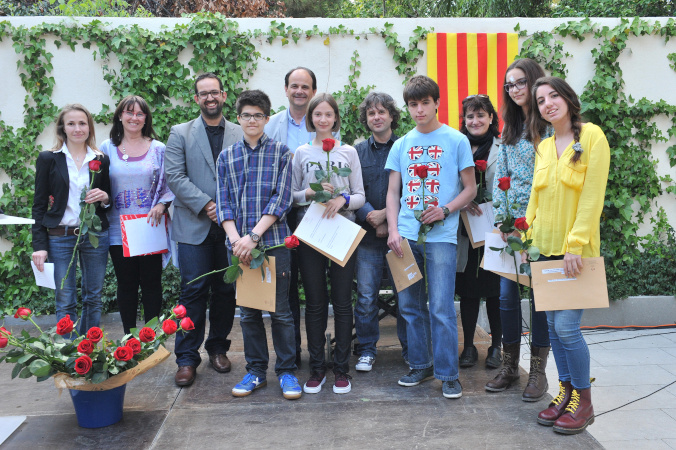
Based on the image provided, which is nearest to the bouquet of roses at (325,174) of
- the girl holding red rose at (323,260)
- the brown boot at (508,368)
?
the girl holding red rose at (323,260)

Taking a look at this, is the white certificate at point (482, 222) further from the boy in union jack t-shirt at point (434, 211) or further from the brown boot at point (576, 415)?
the brown boot at point (576, 415)

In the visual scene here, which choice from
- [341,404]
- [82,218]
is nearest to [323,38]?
[82,218]

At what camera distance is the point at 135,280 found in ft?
11.7

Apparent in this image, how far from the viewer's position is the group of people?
2951 millimetres

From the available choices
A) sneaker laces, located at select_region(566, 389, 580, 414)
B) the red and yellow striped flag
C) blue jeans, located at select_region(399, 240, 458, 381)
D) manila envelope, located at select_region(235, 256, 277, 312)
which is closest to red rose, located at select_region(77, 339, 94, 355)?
manila envelope, located at select_region(235, 256, 277, 312)

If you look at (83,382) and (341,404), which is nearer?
(83,382)

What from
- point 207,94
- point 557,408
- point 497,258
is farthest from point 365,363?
point 207,94

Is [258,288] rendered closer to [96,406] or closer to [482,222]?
[96,406]

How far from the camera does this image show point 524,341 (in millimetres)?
4625

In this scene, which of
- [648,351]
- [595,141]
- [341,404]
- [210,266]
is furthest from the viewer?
[648,351]

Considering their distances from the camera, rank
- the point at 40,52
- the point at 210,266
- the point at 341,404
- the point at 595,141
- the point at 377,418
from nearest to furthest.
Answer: the point at 595,141 → the point at 377,418 → the point at 341,404 → the point at 210,266 → the point at 40,52

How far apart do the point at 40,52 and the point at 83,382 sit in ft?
11.1

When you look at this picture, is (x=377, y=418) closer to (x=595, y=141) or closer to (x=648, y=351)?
(x=595, y=141)

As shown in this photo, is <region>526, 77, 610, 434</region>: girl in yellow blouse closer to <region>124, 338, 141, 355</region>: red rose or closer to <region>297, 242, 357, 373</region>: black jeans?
<region>297, 242, 357, 373</region>: black jeans
